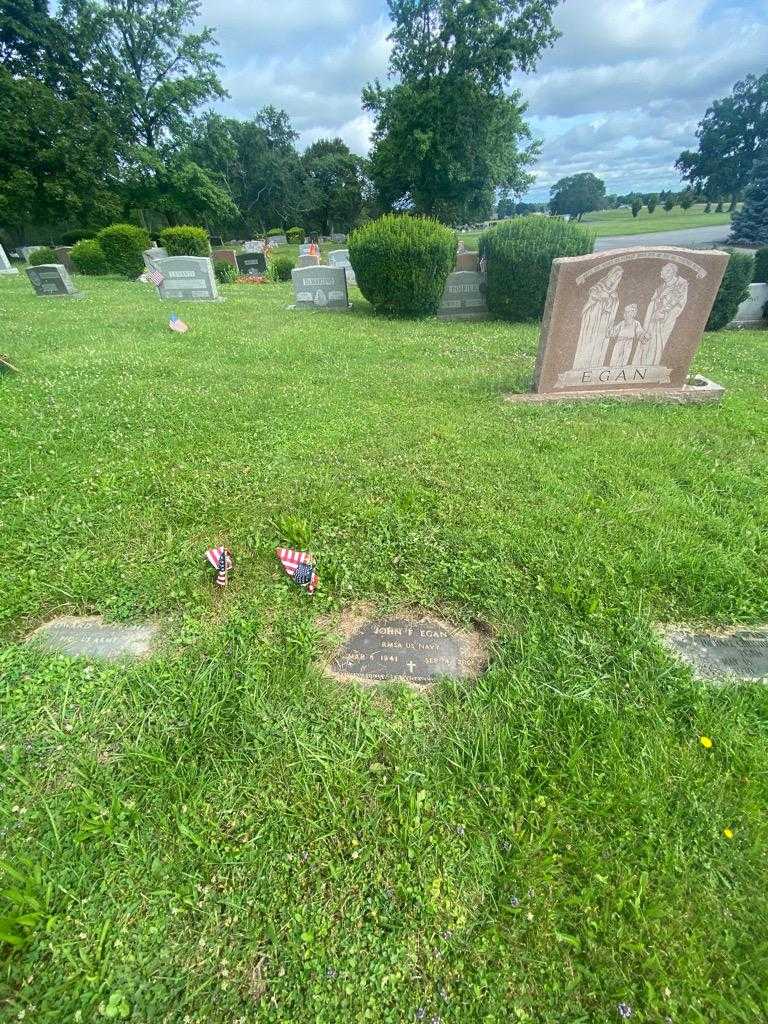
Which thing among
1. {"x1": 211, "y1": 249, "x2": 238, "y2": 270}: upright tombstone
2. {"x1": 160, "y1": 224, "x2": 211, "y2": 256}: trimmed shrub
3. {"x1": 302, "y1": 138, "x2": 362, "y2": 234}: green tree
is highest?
{"x1": 302, "y1": 138, "x2": 362, "y2": 234}: green tree

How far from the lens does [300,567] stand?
8.55 ft

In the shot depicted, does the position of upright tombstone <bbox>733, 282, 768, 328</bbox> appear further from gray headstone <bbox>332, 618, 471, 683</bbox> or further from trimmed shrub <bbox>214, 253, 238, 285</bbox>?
trimmed shrub <bbox>214, 253, 238, 285</bbox>

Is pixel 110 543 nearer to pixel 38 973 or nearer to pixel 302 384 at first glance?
pixel 38 973

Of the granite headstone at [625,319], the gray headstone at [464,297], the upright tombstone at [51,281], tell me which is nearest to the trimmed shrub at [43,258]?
the upright tombstone at [51,281]

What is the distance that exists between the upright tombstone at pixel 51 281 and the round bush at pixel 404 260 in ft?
29.1

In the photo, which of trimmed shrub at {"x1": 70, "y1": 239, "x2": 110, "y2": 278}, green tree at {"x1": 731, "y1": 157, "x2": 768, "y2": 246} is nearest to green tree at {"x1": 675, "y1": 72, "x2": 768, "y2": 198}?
green tree at {"x1": 731, "y1": 157, "x2": 768, "y2": 246}

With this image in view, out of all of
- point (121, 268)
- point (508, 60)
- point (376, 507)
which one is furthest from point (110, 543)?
point (508, 60)

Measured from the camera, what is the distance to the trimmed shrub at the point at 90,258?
17500 mm

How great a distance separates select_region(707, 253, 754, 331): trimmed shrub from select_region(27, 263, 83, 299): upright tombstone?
52.2 ft

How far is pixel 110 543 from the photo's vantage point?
2.94 m

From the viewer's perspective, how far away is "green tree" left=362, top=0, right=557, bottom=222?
77.9 feet

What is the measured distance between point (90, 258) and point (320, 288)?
12.5 metres

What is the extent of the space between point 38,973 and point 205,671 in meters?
1.02

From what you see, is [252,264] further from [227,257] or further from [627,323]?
[627,323]
